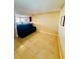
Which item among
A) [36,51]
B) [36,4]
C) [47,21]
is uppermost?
[36,4]

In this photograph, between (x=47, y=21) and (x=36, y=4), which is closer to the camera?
(x=36, y=4)

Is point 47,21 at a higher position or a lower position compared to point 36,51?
higher

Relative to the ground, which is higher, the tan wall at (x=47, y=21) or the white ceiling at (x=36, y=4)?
the white ceiling at (x=36, y=4)

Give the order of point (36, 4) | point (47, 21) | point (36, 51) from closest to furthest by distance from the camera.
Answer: point (36, 4) → point (36, 51) → point (47, 21)

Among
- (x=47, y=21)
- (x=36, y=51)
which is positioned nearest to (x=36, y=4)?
(x=36, y=51)

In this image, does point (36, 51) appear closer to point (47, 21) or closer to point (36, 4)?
point (36, 4)

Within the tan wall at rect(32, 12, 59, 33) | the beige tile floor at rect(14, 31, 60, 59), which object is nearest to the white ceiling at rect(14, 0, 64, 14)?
the beige tile floor at rect(14, 31, 60, 59)

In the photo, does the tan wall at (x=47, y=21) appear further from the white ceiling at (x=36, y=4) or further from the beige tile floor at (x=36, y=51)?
the white ceiling at (x=36, y=4)

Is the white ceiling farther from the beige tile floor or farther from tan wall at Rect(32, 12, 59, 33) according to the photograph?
tan wall at Rect(32, 12, 59, 33)

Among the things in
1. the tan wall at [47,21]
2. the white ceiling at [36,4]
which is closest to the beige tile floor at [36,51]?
the white ceiling at [36,4]
